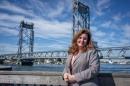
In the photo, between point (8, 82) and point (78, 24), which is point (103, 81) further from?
point (78, 24)

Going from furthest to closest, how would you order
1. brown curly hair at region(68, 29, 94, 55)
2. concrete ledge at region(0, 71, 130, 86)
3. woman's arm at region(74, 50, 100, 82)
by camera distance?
concrete ledge at region(0, 71, 130, 86) → brown curly hair at region(68, 29, 94, 55) → woman's arm at region(74, 50, 100, 82)

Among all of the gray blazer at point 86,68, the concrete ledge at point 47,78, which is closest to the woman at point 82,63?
the gray blazer at point 86,68

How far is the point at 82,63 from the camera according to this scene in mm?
3498

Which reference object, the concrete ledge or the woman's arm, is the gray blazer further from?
the concrete ledge

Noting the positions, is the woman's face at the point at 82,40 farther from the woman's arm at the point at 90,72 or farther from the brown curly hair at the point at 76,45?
the woman's arm at the point at 90,72

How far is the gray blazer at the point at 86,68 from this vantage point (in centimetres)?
342

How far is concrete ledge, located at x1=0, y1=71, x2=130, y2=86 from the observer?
3.98m

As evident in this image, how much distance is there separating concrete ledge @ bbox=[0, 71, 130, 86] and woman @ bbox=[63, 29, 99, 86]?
0.59 metres

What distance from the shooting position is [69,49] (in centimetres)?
371

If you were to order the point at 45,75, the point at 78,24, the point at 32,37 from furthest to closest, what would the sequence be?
the point at 32,37 → the point at 78,24 → the point at 45,75

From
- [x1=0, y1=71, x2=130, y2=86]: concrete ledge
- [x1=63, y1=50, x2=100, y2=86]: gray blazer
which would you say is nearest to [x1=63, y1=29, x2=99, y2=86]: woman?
[x1=63, y1=50, x2=100, y2=86]: gray blazer

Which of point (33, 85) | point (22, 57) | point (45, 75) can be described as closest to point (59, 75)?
point (45, 75)

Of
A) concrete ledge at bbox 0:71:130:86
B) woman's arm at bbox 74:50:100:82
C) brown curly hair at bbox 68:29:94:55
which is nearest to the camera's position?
woman's arm at bbox 74:50:100:82

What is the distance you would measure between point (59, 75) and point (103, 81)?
2.22ft
